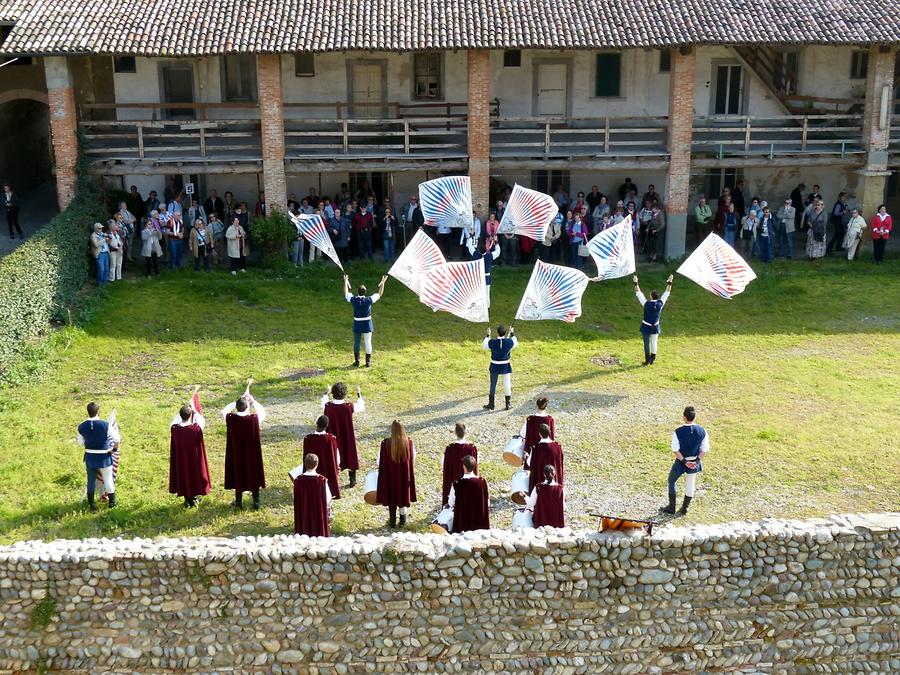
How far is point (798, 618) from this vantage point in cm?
1361

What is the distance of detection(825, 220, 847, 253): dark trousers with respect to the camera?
2922cm

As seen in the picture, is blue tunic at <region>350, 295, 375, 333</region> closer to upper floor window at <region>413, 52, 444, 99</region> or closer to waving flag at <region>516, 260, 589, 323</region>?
waving flag at <region>516, 260, 589, 323</region>

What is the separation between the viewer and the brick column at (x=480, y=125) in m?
27.4

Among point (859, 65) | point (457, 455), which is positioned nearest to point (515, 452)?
point (457, 455)

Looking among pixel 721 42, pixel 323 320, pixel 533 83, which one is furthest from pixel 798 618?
pixel 533 83

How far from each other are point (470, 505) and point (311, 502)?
2031mm

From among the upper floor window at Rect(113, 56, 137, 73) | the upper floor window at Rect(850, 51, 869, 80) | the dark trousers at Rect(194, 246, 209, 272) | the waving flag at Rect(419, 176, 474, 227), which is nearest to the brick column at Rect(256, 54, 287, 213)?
the dark trousers at Rect(194, 246, 209, 272)

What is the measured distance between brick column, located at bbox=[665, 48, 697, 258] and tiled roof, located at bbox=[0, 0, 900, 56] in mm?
1139

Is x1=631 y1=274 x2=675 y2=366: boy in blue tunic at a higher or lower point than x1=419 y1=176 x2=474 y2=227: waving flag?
lower

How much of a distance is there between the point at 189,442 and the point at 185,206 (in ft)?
51.3

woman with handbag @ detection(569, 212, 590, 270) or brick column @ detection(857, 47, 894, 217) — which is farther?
brick column @ detection(857, 47, 894, 217)

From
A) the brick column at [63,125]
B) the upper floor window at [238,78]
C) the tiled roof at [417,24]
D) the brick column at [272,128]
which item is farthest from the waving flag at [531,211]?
the brick column at [63,125]

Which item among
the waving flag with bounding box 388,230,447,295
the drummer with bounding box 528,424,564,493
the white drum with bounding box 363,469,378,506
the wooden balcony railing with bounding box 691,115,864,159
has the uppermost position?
the wooden balcony railing with bounding box 691,115,864,159

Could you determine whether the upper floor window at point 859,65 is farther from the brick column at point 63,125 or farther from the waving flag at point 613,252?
the brick column at point 63,125
